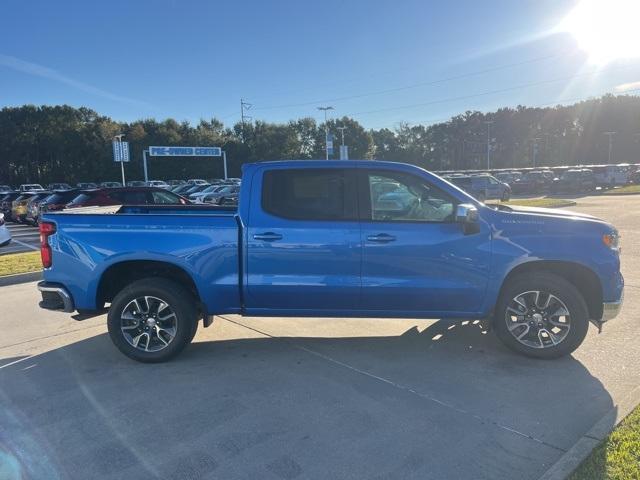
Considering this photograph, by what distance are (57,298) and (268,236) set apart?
7.30 feet

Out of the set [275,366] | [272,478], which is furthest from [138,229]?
[272,478]

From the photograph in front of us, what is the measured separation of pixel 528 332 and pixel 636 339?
55.0 inches

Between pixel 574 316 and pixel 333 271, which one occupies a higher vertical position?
pixel 333 271

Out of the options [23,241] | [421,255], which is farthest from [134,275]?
[23,241]

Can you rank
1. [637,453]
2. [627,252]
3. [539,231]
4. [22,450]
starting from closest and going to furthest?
[637,453]
[22,450]
[539,231]
[627,252]

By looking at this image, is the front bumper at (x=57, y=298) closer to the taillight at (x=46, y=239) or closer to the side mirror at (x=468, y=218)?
the taillight at (x=46, y=239)

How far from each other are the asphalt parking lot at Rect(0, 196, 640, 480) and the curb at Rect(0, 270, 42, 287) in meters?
3.40

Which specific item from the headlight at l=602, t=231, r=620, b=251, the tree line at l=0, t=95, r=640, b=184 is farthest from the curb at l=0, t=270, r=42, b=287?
the tree line at l=0, t=95, r=640, b=184

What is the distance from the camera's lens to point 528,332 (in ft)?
15.2

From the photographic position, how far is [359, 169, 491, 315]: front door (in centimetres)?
449

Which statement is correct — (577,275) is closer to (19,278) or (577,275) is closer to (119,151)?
(19,278)

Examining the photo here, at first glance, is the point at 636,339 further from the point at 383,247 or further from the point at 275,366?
the point at 275,366

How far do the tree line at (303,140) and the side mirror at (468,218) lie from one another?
74682 mm

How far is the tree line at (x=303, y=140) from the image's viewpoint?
238 feet
